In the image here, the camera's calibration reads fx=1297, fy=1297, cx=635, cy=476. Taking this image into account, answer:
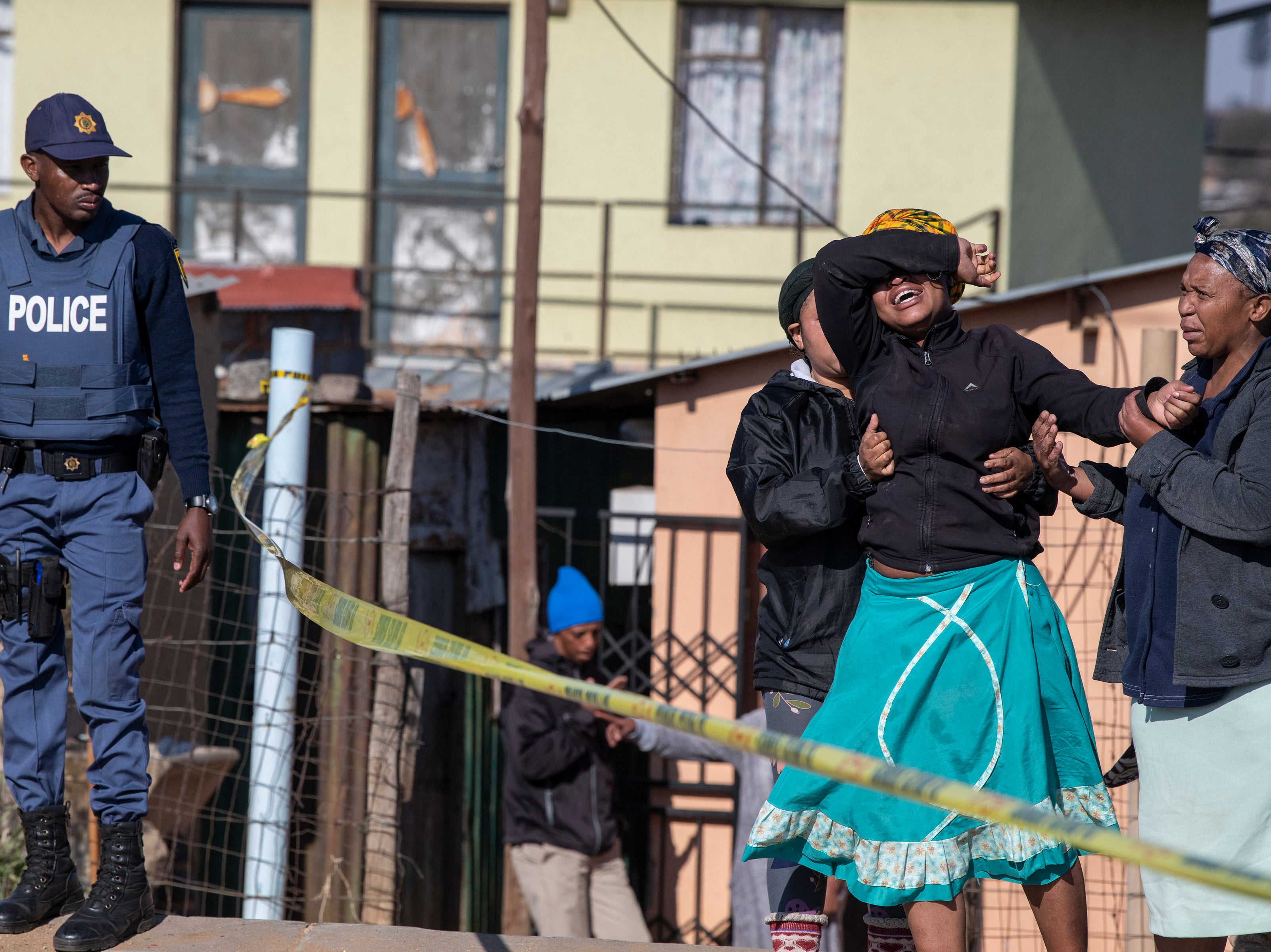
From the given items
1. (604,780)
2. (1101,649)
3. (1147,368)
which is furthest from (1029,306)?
(1101,649)

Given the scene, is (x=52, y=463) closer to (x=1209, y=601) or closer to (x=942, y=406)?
(x=942, y=406)

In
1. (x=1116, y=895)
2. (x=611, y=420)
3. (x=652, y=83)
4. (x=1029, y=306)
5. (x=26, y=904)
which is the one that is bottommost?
(x=1116, y=895)

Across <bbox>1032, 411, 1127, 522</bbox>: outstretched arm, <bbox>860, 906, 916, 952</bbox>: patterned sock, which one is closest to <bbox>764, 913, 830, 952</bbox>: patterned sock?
<bbox>860, 906, 916, 952</bbox>: patterned sock

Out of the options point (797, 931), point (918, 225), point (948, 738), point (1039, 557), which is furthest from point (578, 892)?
point (918, 225)

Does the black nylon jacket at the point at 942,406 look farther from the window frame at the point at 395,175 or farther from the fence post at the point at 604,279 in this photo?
the window frame at the point at 395,175

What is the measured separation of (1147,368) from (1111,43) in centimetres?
736

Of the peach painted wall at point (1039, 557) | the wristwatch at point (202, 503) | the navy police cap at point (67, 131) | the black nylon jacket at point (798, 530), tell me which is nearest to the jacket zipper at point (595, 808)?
the peach painted wall at point (1039, 557)

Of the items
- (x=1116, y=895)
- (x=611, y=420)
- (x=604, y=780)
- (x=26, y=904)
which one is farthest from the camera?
(x=611, y=420)

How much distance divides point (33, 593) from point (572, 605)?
11.0 ft

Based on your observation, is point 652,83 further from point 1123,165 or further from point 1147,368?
point 1147,368

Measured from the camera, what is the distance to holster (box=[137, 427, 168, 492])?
132 inches

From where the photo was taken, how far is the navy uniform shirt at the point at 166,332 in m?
3.34

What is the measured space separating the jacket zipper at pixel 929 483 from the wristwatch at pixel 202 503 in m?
1.87

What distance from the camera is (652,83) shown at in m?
10.6
